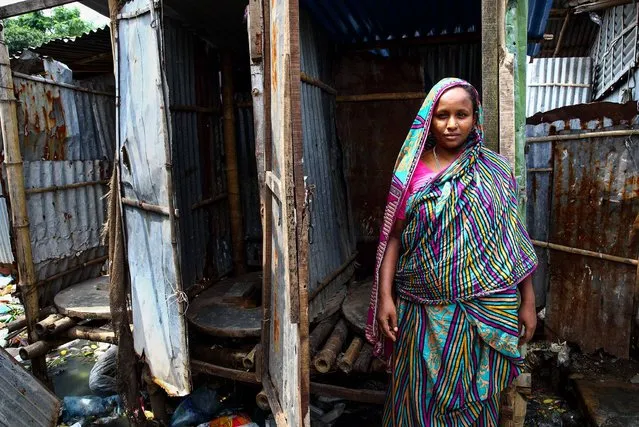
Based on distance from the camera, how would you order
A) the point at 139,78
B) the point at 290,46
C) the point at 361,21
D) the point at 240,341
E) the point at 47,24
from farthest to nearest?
the point at 47,24 → the point at 361,21 → the point at 240,341 → the point at 139,78 → the point at 290,46

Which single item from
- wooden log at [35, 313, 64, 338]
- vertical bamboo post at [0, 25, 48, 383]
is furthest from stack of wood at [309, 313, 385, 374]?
vertical bamboo post at [0, 25, 48, 383]

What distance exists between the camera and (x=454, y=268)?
199 cm

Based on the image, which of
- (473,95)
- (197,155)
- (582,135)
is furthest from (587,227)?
(197,155)

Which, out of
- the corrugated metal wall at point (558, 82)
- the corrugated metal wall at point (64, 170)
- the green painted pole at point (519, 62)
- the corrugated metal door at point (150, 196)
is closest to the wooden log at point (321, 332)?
the corrugated metal door at point (150, 196)

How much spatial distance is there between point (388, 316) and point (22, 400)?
2797 mm

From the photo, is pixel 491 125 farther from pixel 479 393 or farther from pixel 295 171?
pixel 479 393

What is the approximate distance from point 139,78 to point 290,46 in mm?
1592

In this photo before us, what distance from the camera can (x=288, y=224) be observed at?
6.10 feet

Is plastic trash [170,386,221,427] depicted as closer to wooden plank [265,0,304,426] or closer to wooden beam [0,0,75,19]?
wooden plank [265,0,304,426]

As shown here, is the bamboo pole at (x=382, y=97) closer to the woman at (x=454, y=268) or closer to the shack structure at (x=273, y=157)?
the shack structure at (x=273, y=157)

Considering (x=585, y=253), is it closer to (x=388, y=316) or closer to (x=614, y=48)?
(x=388, y=316)

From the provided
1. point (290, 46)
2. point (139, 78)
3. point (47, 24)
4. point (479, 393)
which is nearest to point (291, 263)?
point (290, 46)

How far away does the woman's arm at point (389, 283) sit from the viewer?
7.11ft

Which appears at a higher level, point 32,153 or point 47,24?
point 47,24
